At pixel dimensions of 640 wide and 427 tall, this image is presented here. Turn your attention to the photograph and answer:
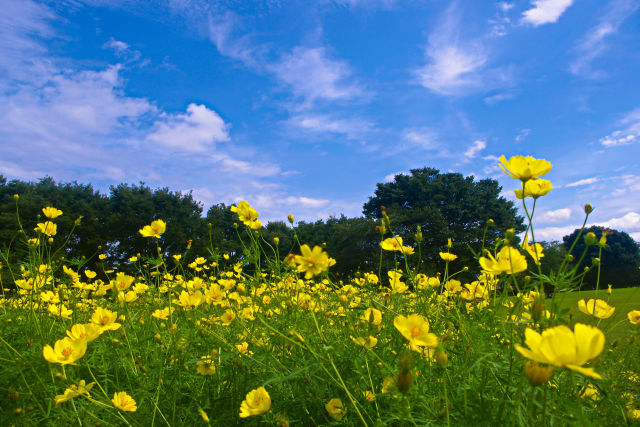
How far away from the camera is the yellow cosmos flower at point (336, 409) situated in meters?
1.06

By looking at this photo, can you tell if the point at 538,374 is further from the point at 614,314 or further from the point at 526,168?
the point at 614,314

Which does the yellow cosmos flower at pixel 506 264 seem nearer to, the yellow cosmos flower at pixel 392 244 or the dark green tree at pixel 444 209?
the yellow cosmos flower at pixel 392 244

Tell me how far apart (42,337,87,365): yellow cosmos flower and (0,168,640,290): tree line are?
1632 centimetres

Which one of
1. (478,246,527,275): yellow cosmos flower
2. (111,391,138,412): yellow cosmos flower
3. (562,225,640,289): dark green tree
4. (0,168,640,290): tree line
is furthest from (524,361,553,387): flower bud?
(562,225,640,289): dark green tree

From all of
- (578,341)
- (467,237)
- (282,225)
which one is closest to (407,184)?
(467,237)

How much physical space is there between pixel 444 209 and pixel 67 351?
21886 mm

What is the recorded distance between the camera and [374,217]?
22.7m

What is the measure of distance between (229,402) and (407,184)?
2273 centimetres

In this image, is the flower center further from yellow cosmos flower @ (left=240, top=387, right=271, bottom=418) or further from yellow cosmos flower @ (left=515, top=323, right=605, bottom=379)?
yellow cosmos flower @ (left=515, top=323, right=605, bottom=379)

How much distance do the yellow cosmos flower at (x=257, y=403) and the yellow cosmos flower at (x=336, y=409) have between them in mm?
194

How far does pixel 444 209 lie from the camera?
21172mm

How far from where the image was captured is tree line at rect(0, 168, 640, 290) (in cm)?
1781

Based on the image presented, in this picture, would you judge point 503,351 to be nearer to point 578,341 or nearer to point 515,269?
point 515,269

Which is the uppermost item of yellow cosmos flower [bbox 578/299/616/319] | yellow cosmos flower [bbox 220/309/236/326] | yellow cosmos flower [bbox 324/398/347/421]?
yellow cosmos flower [bbox 578/299/616/319]
